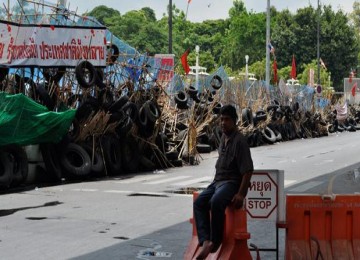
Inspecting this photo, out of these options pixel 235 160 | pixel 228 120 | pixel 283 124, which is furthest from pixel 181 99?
pixel 235 160

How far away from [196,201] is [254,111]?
30317mm

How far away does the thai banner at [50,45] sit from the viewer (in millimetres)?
18547

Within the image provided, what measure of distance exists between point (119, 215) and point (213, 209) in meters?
5.44

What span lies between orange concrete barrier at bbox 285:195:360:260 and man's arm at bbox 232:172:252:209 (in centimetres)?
69

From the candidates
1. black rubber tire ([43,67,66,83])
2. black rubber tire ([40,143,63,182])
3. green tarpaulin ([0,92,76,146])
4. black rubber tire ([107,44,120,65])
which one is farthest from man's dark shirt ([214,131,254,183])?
black rubber tire ([107,44,120,65])

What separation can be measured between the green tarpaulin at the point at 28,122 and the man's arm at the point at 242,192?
10.3 m

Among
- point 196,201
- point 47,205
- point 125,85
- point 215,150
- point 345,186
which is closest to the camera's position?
point 196,201

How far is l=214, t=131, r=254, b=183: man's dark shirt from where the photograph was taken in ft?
23.8

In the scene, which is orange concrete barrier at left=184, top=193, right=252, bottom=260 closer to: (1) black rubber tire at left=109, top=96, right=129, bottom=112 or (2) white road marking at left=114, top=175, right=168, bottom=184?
(2) white road marking at left=114, top=175, right=168, bottom=184

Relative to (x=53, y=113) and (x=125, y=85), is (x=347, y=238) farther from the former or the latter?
(x=125, y=85)

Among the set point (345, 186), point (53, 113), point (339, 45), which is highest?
point (339, 45)

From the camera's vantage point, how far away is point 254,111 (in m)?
37.4

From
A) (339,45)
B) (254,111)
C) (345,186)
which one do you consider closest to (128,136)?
(345,186)

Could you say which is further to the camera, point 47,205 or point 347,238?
point 47,205
